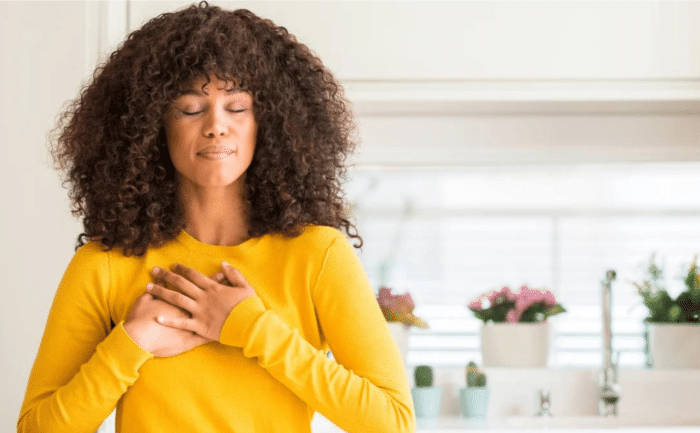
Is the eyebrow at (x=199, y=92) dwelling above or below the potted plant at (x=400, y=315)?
above

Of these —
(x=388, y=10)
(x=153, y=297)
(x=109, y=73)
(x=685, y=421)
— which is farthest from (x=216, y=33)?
(x=685, y=421)

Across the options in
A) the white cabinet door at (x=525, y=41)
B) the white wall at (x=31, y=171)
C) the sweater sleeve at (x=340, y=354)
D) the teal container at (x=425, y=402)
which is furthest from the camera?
the teal container at (x=425, y=402)

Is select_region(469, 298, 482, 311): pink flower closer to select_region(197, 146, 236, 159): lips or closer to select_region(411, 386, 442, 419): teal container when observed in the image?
select_region(411, 386, 442, 419): teal container

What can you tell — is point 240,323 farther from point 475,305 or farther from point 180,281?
point 475,305

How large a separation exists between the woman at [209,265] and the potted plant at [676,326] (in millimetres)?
1435

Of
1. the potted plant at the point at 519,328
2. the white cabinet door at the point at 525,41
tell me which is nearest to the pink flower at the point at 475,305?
the potted plant at the point at 519,328

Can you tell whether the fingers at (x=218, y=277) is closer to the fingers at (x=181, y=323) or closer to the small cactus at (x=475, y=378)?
the fingers at (x=181, y=323)

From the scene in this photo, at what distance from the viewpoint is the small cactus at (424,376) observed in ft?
7.25

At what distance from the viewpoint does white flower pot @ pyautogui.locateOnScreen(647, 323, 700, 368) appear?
2.32m

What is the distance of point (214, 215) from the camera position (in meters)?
1.17

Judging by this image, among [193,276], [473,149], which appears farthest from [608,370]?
[193,276]

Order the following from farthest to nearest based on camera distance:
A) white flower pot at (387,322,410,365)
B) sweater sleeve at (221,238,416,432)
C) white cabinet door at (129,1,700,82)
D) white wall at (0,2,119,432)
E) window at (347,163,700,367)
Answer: window at (347,163,700,367)
white flower pot at (387,322,410,365)
white cabinet door at (129,1,700,82)
white wall at (0,2,119,432)
sweater sleeve at (221,238,416,432)

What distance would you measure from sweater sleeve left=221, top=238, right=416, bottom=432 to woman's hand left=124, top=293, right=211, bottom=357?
5cm

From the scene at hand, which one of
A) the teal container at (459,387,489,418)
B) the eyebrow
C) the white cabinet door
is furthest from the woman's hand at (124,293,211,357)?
the teal container at (459,387,489,418)
